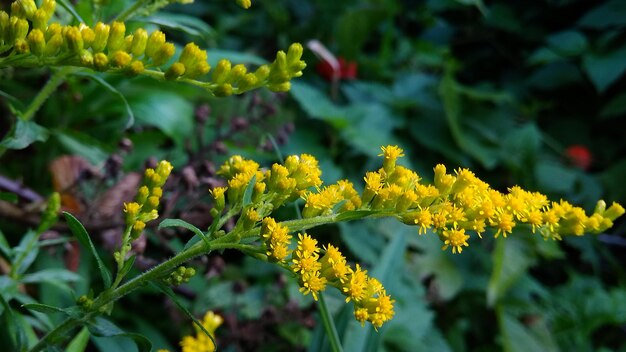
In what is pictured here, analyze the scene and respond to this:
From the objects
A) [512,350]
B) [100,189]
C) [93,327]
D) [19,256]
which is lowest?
[512,350]

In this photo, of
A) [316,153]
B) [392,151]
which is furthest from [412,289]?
[392,151]

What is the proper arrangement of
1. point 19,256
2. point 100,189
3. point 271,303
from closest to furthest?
point 19,256 → point 100,189 → point 271,303

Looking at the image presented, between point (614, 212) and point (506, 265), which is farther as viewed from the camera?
point (506, 265)

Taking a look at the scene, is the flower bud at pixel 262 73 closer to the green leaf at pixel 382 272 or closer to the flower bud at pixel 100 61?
the flower bud at pixel 100 61

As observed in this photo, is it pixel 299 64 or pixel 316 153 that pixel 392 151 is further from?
pixel 316 153

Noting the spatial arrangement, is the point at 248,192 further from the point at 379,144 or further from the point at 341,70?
the point at 341,70

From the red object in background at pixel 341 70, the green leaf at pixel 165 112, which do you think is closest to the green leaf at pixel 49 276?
the green leaf at pixel 165 112

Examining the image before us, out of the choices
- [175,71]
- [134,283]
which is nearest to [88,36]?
[175,71]
